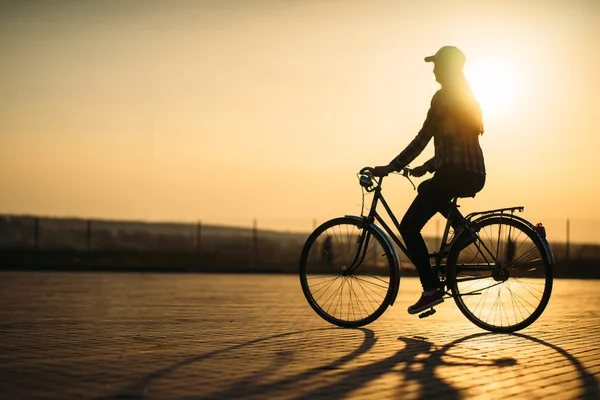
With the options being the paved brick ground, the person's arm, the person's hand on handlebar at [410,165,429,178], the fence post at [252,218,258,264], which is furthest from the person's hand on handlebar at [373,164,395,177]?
the fence post at [252,218,258,264]

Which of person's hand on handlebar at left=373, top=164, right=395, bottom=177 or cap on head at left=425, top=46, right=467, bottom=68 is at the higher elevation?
cap on head at left=425, top=46, right=467, bottom=68

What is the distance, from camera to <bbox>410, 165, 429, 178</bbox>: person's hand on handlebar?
338 inches

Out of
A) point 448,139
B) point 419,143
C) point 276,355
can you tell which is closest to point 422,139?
point 419,143

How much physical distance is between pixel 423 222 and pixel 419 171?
58cm

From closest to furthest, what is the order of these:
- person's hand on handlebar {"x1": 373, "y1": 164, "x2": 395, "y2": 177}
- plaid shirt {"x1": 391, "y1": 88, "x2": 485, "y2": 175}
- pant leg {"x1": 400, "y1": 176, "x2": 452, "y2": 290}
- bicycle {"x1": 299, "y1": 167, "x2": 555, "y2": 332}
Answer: bicycle {"x1": 299, "y1": 167, "x2": 555, "y2": 332}
plaid shirt {"x1": 391, "y1": 88, "x2": 485, "y2": 175}
pant leg {"x1": 400, "y1": 176, "x2": 452, "y2": 290}
person's hand on handlebar {"x1": 373, "y1": 164, "x2": 395, "y2": 177}

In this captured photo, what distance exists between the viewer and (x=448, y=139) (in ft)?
26.5

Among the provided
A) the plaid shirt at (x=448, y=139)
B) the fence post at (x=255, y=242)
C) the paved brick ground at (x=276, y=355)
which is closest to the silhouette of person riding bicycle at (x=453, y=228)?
the plaid shirt at (x=448, y=139)

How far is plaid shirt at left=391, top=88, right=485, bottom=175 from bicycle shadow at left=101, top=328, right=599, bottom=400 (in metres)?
1.64

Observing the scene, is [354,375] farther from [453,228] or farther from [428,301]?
[453,228]

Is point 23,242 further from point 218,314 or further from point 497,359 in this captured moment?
point 497,359

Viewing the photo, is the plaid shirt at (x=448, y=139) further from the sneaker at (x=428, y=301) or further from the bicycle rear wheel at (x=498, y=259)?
the sneaker at (x=428, y=301)

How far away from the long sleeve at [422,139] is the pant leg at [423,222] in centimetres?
31

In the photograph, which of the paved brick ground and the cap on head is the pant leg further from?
the cap on head

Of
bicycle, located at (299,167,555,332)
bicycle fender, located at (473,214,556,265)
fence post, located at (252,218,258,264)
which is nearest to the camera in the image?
bicycle fender, located at (473,214,556,265)
